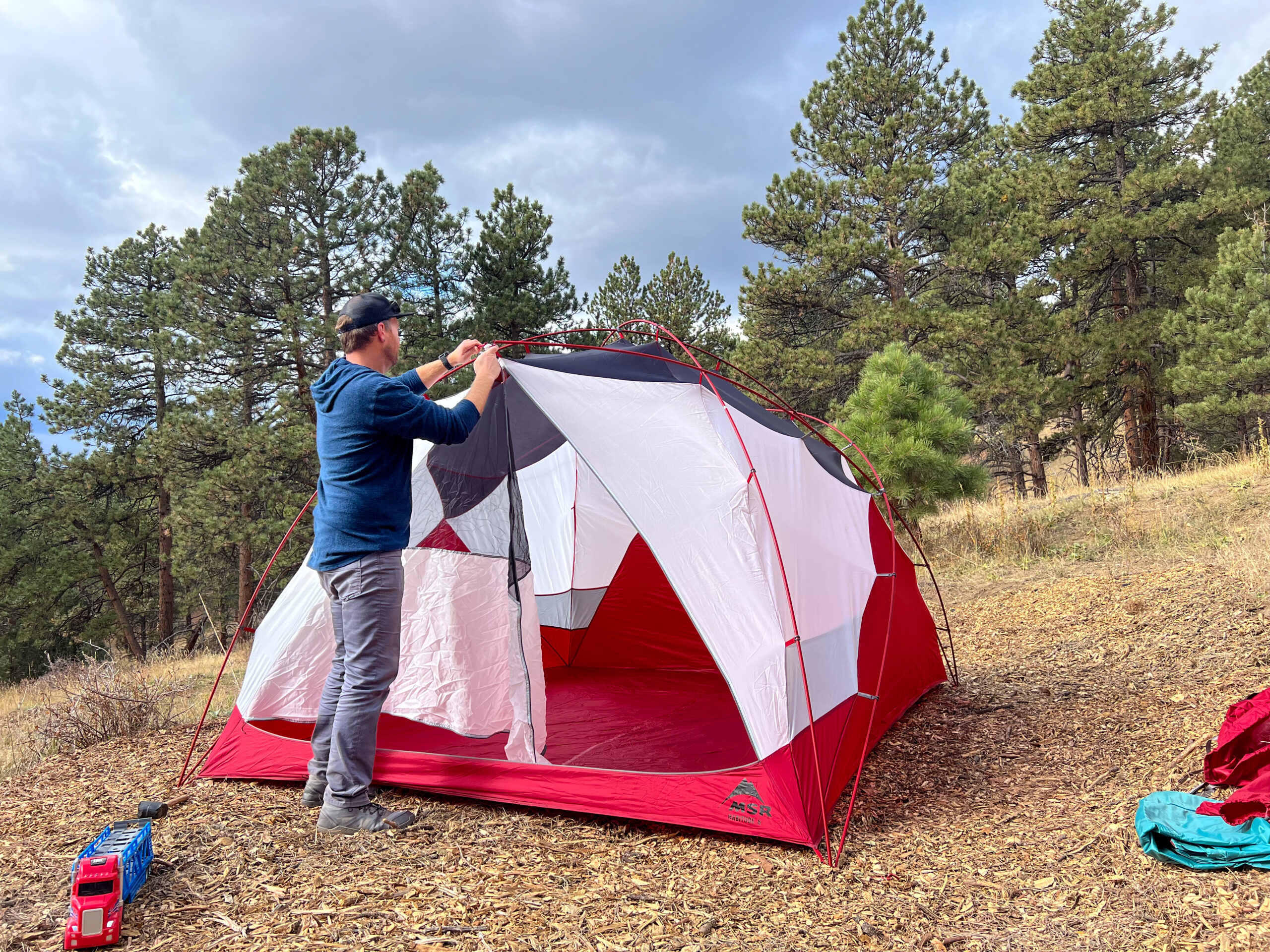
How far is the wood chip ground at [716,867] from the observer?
2.21 m

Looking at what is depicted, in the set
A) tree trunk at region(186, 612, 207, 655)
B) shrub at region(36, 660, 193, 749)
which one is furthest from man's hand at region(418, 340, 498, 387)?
tree trunk at region(186, 612, 207, 655)

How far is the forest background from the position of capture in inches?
448

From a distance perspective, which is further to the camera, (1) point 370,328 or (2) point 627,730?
(2) point 627,730

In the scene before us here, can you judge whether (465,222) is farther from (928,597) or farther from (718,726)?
(718,726)

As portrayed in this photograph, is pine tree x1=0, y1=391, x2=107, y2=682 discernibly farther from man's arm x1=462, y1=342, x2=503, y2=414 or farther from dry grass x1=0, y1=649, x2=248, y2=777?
man's arm x1=462, y1=342, x2=503, y2=414

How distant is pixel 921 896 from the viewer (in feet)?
7.94

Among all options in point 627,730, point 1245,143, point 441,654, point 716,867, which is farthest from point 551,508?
point 1245,143

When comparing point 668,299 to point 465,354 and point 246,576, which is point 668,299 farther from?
point 465,354

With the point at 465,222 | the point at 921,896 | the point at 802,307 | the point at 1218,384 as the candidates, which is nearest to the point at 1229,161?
the point at 1218,384

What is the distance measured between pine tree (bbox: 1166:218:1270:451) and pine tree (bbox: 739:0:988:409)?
3454 mm

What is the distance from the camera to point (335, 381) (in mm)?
3002

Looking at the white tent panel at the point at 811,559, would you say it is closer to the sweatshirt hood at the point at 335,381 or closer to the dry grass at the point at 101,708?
the sweatshirt hood at the point at 335,381

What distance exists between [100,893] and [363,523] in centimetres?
134

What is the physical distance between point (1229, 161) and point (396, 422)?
14149 millimetres
